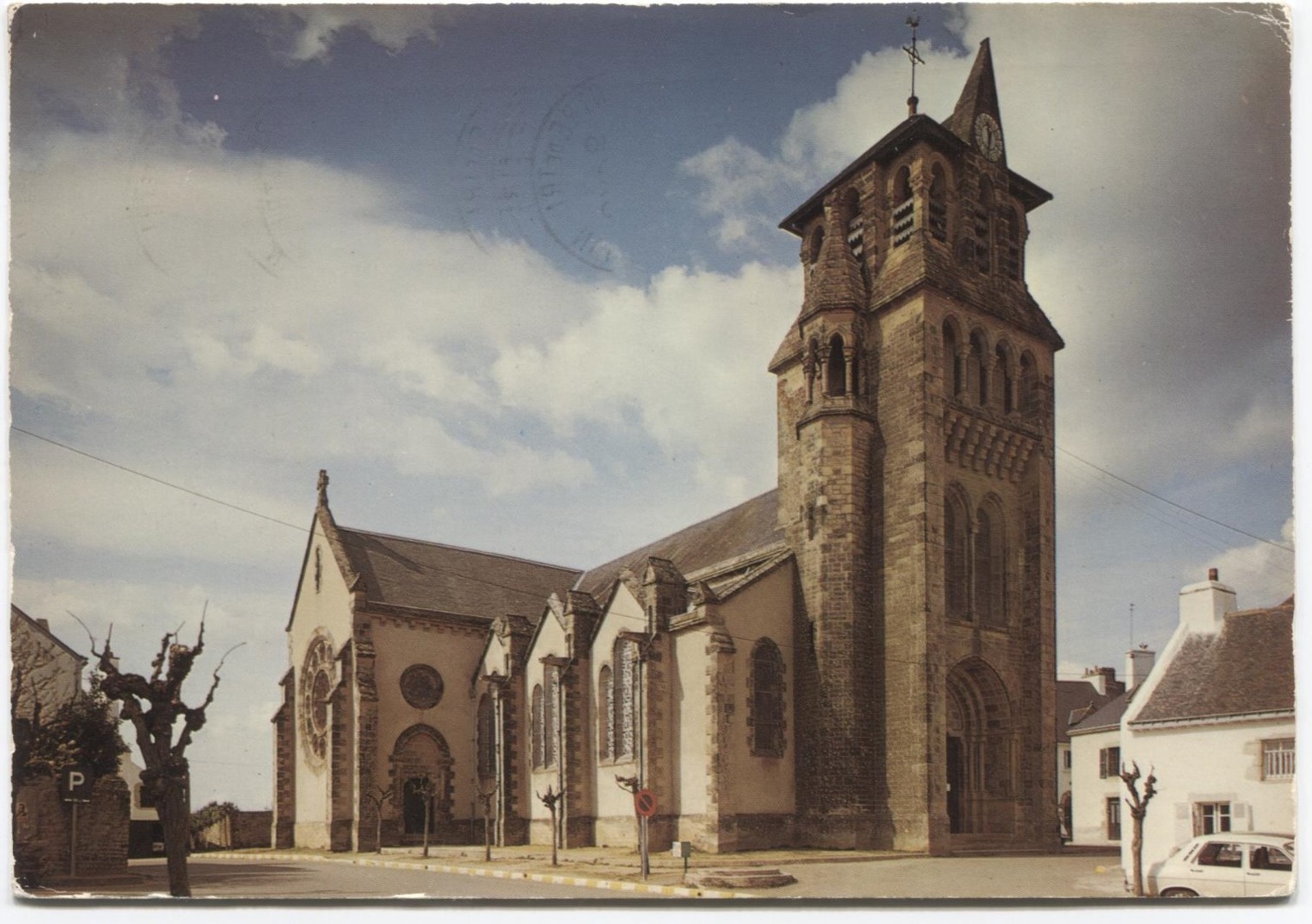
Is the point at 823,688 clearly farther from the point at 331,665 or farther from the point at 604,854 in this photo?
the point at 331,665

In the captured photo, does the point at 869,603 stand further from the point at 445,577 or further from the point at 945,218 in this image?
the point at 445,577

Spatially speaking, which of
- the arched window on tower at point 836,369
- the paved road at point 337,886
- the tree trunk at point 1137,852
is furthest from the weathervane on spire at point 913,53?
the paved road at point 337,886

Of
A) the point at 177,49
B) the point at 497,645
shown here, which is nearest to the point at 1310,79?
the point at 177,49

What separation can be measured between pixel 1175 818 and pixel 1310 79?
35.7 ft

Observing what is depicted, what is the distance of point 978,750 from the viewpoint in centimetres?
2766

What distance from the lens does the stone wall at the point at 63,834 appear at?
1728 centimetres

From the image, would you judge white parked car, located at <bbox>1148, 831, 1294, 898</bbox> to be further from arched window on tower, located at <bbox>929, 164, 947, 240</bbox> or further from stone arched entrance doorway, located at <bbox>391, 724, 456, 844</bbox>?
stone arched entrance doorway, located at <bbox>391, 724, 456, 844</bbox>

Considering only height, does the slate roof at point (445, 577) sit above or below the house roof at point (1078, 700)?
above

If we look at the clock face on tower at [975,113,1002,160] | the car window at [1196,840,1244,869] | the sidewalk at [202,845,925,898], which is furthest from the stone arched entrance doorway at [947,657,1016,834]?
the clock face on tower at [975,113,1002,160]

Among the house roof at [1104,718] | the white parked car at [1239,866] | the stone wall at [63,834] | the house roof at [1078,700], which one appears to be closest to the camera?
the white parked car at [1239,866]

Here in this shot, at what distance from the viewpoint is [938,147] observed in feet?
93.1

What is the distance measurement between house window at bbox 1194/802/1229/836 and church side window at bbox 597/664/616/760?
52.9 feet

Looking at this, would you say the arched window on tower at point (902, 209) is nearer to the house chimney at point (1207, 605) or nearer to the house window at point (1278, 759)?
the house chimney at point (1207, 605)

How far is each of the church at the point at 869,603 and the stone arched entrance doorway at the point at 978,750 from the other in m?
0.05
